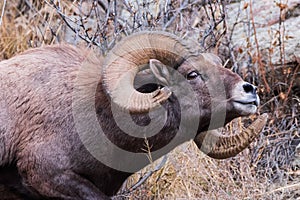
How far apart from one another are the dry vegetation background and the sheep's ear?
4.42ft

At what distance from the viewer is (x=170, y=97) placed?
19.4ft

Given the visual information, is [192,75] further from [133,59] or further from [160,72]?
[133,59]

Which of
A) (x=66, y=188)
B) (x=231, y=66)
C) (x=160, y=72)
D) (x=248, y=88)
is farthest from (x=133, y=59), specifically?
(x=231, y=66)

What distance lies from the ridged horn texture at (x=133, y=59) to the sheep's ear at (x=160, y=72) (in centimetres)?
5

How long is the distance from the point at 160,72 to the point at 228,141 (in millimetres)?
967

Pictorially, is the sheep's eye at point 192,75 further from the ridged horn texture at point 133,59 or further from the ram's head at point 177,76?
the ridged horn texture at point 133,59

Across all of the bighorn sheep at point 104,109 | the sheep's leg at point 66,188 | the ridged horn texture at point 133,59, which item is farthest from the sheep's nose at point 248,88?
the sheep's leg at point 66,188

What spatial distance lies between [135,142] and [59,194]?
2.36ft

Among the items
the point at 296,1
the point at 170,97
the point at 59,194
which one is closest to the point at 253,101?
the point at 170,97

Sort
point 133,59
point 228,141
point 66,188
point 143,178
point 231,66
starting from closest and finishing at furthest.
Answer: point 66,188 < point 133,59 < point 228,141 < point 143,178 < point 231,66

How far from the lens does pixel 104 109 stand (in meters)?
5.92

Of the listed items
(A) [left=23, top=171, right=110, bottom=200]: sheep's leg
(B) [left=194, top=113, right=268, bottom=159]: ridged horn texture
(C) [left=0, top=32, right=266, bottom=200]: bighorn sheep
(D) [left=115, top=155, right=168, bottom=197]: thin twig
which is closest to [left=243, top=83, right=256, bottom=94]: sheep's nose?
(C) [left=0, top=32, right=266, bottom=200]: bighorn sheep

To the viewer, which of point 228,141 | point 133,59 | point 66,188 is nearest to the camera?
point 66,188

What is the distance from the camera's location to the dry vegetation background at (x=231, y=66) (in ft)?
23.8
